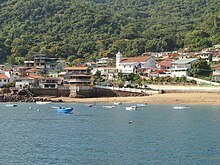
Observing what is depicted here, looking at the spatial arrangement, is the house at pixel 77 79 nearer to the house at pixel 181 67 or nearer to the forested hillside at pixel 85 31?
the house at pixel 181 67

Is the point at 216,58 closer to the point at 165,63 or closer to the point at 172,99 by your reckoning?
the point at 165,63

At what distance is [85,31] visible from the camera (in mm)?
162000

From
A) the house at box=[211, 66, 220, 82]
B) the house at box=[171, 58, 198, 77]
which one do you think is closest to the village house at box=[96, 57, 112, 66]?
the house at box=[171, 58, 198, 77]

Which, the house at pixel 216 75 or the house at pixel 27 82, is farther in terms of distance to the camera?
the house at pixel 216 75

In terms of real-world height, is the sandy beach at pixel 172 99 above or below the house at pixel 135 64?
below

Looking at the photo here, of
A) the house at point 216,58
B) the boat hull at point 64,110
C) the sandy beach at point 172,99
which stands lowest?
the boat hull at point 64,110

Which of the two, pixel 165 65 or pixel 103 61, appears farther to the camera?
pixel 103 61

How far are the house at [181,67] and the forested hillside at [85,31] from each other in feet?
99.9

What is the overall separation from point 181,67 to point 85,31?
231ft

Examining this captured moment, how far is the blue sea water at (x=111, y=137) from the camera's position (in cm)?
3106

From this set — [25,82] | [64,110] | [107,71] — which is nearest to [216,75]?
[107,71]

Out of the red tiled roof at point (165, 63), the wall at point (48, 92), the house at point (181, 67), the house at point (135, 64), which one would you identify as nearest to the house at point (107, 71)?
the house at point (135, 64)

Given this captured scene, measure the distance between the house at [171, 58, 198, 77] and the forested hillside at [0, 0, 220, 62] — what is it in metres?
30.4

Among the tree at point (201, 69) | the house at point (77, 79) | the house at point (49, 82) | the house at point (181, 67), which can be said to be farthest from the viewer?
the house at point (181, 67)
